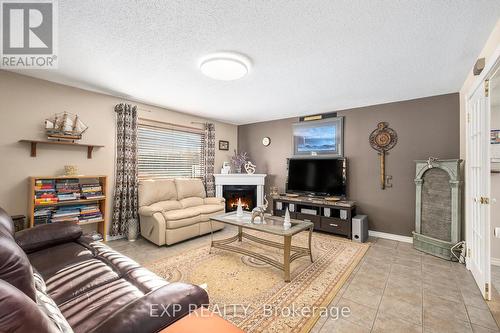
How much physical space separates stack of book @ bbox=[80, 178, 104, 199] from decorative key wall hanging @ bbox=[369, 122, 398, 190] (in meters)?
4.68

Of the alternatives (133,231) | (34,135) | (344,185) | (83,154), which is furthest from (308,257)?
(34,135)

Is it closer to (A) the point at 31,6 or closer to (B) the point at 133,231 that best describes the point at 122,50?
(A) the point at 31,6

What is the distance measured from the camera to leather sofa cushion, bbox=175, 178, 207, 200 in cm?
434

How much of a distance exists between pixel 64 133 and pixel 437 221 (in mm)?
5438

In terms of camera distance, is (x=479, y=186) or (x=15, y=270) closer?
(x=15, y=270)

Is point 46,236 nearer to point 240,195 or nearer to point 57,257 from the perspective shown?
point 57,257

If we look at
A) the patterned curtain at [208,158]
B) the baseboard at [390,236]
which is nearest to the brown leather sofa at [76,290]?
the patterned curtain at [208,158]

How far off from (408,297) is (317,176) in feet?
8.62

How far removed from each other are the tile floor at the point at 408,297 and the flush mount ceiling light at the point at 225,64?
8.42 feet

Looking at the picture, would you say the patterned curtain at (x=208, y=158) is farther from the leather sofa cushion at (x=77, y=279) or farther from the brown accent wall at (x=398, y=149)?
the leather sofa cushion at (x=77, y=279)

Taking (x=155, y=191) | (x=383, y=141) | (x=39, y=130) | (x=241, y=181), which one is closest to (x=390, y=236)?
(x=383, y=141)

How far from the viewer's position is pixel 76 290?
4.68 feet

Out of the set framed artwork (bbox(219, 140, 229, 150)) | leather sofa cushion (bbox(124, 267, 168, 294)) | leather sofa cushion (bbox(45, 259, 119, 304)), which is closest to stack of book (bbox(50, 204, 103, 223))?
leather sofa cushion (bbox(45, 259, 119, 304))

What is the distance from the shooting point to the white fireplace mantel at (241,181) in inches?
206
